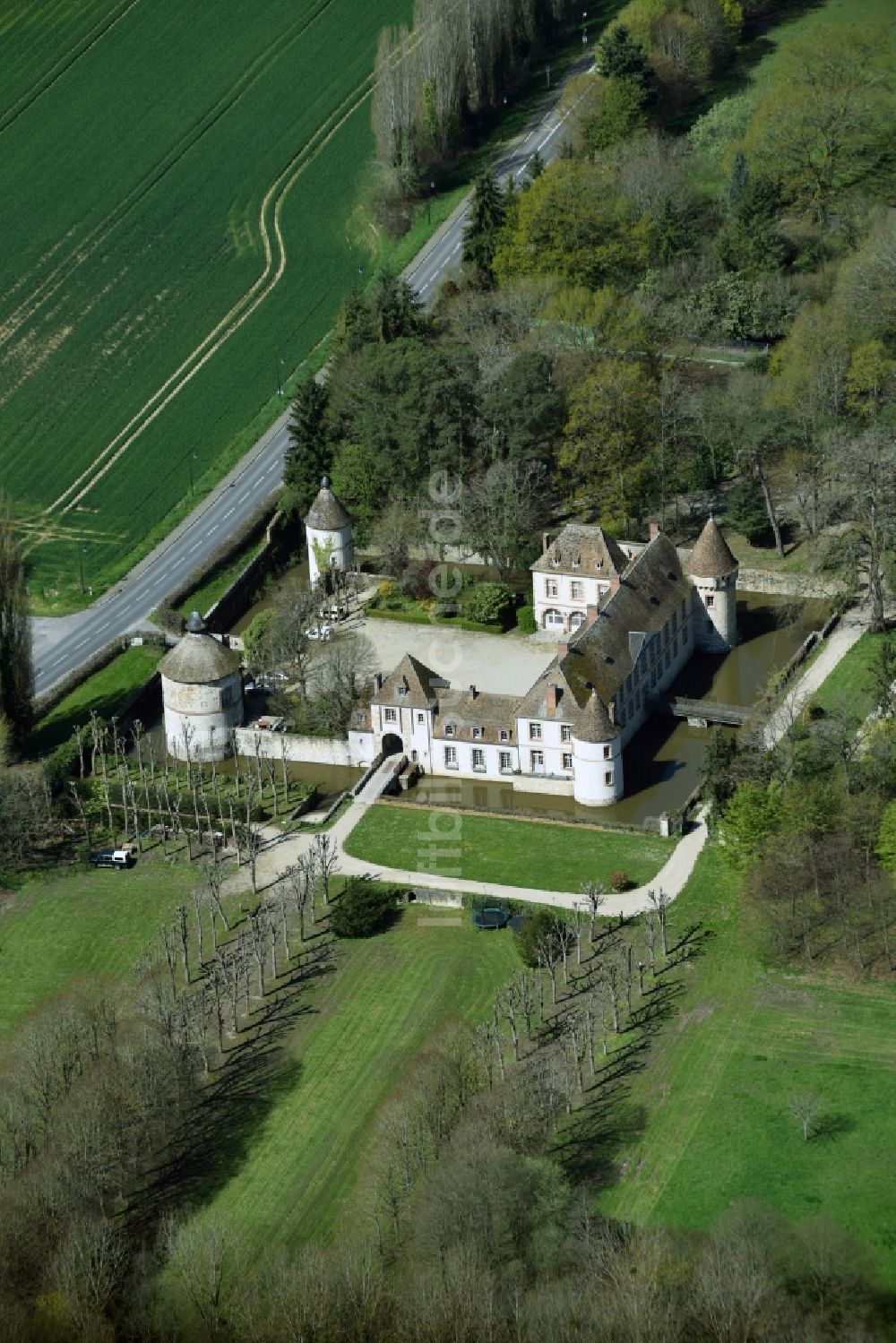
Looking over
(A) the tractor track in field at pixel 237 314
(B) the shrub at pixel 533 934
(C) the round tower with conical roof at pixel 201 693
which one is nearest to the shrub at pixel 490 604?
(C) the round tower with conical roof at pixel 201 693

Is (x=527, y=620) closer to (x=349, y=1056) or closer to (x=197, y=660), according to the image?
(x=197, y=660)

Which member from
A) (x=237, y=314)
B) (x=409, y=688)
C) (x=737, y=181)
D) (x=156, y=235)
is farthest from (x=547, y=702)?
(x=156, y=235)

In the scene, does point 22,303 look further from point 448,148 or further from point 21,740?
point 21,740

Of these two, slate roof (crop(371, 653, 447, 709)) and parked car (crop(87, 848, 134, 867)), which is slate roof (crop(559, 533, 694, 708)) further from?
parked car (crop(87, 848, 134, 867))

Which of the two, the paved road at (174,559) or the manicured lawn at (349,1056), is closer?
the manicured lawn at (349,1056)

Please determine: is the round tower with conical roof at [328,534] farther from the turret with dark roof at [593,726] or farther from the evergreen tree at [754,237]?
the evergreen tree at [754,237]

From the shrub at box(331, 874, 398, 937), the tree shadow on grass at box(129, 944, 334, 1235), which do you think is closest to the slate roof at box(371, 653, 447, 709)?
the shrub at box(331, 874, 398, 937)
